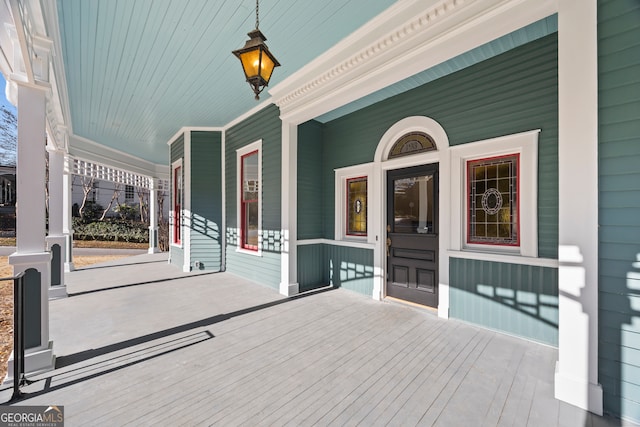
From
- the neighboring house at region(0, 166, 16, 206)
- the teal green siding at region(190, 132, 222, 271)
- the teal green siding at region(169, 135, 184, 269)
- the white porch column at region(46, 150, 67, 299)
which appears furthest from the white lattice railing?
the neighboring house at region(0, 166, 16, 206)

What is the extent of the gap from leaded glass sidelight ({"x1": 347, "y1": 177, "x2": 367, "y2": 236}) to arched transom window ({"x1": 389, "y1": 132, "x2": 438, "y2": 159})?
2.43 feet

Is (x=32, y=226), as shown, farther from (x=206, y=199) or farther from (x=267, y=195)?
(x=206, y=199)

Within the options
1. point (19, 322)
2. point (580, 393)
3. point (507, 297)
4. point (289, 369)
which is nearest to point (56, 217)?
point (19, 322)

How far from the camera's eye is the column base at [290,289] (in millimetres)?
4492

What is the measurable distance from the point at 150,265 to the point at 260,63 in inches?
268

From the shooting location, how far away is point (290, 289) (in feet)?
14.8

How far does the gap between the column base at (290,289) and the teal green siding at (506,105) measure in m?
2.82

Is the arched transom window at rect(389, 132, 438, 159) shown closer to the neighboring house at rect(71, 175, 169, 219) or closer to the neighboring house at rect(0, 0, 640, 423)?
the neighboring house at rect(0, 0, 640, 423)

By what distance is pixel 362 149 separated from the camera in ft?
15.1

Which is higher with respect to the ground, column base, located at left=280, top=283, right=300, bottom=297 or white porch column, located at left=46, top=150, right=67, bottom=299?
white porch column, located at left=46, top=150, right=67, bottom=299

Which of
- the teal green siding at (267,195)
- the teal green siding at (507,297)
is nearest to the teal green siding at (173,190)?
the teal green siding at (267,195)

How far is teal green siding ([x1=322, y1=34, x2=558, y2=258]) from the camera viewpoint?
2.77m

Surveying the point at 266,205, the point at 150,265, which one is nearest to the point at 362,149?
the point at 266,205

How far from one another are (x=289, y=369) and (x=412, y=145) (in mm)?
3269
